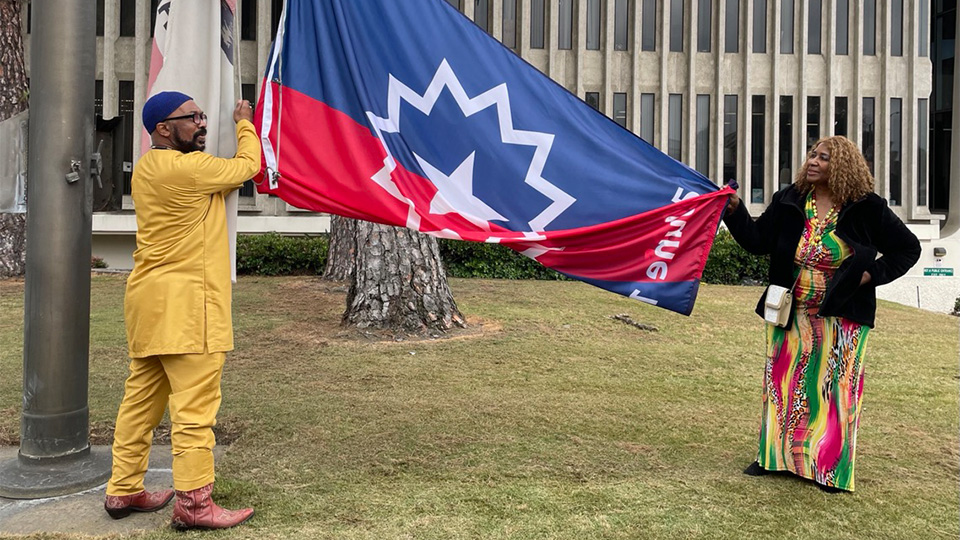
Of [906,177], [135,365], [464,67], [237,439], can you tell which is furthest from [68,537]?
[906,177]

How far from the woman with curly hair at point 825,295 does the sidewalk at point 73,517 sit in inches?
139

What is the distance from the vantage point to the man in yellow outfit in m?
3.90

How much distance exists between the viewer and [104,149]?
522 cm

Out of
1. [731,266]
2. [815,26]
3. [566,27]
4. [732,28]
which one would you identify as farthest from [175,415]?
[815,26]

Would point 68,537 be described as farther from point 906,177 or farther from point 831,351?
point 906,177

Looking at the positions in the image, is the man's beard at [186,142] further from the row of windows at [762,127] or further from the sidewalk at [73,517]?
the row of windows at [762,127]

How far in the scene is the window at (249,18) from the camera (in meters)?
25.2

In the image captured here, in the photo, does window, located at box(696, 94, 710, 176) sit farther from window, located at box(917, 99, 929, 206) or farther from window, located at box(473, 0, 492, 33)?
window, located at box(917, 99, 929, 206)

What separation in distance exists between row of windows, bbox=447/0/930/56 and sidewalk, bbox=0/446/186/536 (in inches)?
918

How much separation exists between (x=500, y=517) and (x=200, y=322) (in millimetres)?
1808

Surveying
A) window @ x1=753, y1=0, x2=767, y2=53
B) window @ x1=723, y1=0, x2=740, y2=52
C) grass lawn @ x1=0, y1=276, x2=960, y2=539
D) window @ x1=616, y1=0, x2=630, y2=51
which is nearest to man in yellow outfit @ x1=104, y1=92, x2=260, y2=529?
grass lawn @ x1=0, y1=276, x2=960, y2=539

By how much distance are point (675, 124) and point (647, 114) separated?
956 mm

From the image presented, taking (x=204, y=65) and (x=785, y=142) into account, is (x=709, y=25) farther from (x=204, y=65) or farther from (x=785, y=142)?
(x=204, y=65)

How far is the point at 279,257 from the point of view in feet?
61.1
